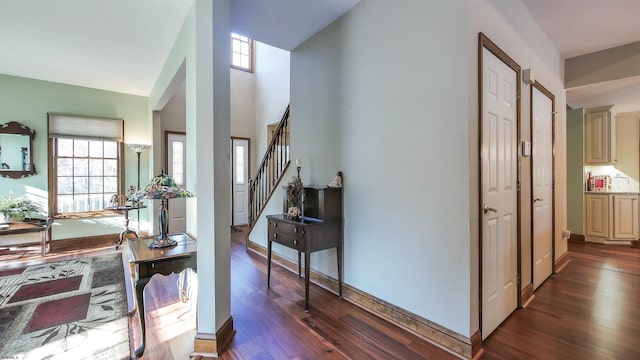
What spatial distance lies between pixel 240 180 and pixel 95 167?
9.01ft

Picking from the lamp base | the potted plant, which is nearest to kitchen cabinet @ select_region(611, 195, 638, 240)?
the lamp base

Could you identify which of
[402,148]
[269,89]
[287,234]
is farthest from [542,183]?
[269,89]

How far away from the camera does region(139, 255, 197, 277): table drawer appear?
1.89 m

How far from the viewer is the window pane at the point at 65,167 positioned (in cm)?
484

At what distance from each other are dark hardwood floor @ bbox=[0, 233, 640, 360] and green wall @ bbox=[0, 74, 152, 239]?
3.01 metres

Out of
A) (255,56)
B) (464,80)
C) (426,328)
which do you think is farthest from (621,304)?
(255,56)

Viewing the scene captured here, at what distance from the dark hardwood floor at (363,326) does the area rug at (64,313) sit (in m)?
0.23

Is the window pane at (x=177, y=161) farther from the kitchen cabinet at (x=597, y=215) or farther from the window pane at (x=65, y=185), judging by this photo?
the kitchen cabinet at (x=597, y=215)

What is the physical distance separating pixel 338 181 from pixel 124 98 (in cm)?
501

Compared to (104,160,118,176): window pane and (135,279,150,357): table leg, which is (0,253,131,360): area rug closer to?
(135,279,150,357): table leg

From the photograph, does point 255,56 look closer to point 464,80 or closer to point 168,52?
point 168,52

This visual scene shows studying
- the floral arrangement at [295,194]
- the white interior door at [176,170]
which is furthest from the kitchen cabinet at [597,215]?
the white interior door at [176,170]

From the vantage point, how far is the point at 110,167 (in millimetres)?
5270

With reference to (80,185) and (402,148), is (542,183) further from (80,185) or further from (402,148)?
(80,185)
